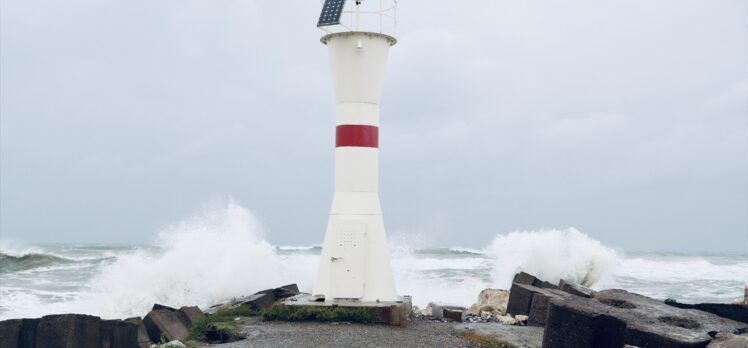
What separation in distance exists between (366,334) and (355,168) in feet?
8.98

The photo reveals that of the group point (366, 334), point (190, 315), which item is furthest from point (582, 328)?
point (190, 315)

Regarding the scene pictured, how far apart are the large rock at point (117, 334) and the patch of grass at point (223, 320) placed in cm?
118

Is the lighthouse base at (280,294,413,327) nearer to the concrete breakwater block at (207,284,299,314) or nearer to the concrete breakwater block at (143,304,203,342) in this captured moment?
the concrete breakwater block at (207,284,299,314)

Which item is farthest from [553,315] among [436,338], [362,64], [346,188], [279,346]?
[362,64]

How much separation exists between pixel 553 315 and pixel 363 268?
3.69m

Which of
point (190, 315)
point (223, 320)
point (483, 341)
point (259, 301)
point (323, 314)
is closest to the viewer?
point (483, 341)

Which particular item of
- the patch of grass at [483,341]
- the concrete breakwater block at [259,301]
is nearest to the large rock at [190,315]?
the concrete breakwater block at [259,301]

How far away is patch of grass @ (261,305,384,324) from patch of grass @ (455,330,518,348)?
4.40 feet

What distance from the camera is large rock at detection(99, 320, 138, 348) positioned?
346 inches

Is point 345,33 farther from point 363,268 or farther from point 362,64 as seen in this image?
point 363,268

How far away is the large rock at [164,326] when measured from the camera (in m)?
10.5

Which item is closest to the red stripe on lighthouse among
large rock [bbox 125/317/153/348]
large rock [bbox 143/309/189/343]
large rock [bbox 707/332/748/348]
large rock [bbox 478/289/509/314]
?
large rock [bbox 143/309/189/343]

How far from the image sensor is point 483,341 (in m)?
9.51

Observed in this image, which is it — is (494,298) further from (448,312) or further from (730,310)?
(730,310)
